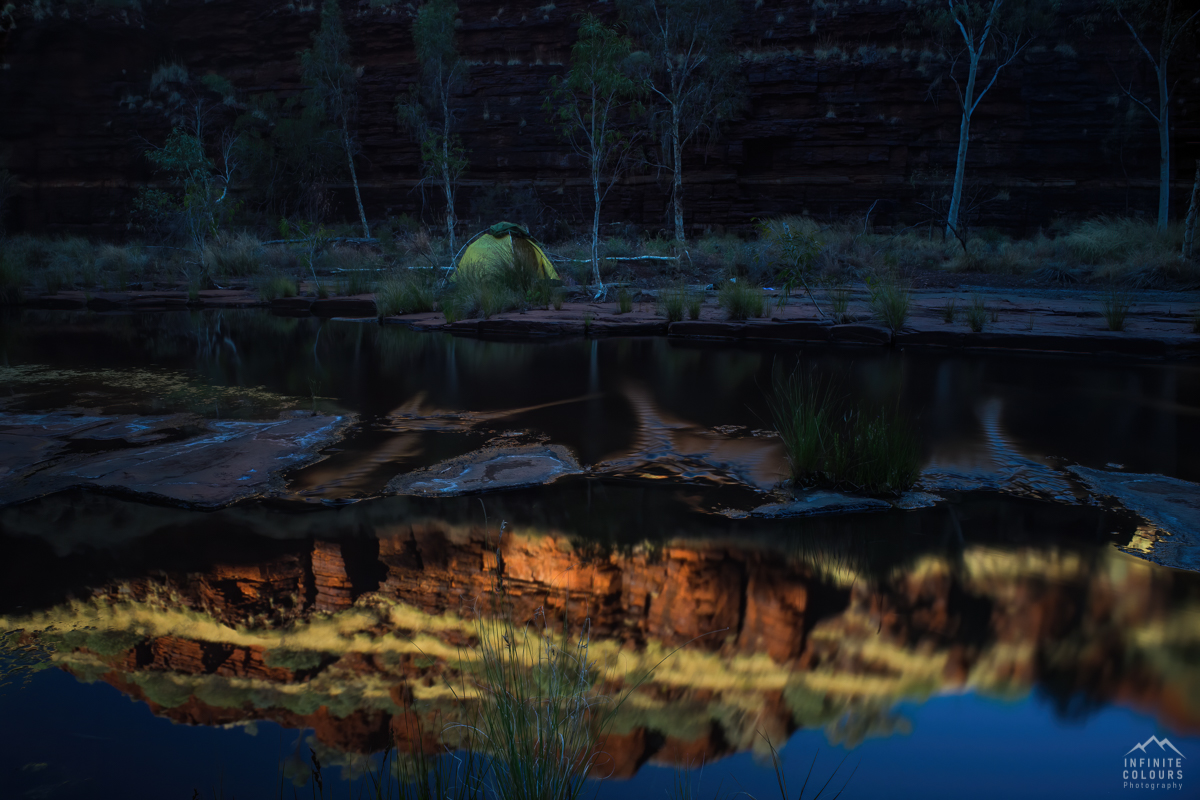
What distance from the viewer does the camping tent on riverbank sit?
539 inches

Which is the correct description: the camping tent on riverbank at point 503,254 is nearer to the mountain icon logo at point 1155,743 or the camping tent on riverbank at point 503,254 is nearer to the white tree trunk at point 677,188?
the white tree trunk at point 677,188

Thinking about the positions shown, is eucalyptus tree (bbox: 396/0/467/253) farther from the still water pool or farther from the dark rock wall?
the still water pool

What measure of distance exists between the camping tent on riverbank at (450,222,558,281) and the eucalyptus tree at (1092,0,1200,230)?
16844mm

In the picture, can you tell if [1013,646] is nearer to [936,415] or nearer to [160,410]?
[936,415]

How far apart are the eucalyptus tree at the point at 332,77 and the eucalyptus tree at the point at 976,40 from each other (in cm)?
1989

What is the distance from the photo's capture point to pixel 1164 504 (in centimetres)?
381

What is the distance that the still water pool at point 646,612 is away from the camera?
2072 mm

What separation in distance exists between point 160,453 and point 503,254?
1038 cm

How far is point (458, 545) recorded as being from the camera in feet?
10.9

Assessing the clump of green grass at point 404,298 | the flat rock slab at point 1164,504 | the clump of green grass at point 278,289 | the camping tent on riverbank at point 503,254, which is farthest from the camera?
the clump of green grass at point 278,289

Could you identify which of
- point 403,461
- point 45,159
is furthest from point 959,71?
point 45,159

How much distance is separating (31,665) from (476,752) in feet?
5.01

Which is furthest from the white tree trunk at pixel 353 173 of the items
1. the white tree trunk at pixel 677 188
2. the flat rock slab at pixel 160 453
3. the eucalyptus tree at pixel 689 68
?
the flat rock slab at pixel 160 453

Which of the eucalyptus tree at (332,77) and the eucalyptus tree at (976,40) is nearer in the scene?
the eucalyptus tree at (976,40)
